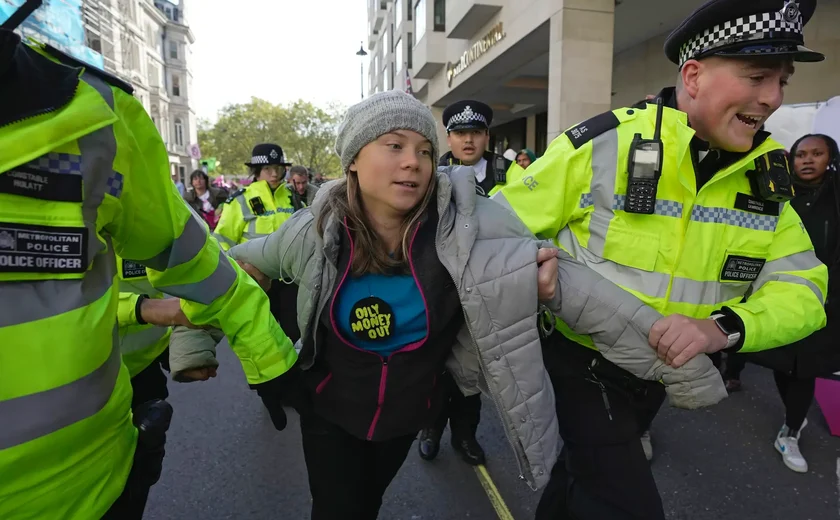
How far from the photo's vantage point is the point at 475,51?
14.5 meters

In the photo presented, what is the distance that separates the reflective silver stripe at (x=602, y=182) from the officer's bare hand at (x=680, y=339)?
0.35 m

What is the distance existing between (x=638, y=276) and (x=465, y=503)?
184cm

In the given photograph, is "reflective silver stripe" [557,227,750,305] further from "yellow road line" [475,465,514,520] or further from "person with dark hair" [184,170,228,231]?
"person with dark hair" [184,170,228,231]

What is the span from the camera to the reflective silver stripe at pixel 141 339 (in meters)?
2.00

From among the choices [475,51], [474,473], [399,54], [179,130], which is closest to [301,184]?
[474,473]

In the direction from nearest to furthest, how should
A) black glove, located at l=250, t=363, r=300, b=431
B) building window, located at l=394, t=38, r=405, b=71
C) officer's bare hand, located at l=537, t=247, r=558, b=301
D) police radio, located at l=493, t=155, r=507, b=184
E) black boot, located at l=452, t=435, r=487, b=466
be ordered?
black glove, located at l=250, t=363, r=300, b=431
officer's bare hand, located at l=537, t=247, r=558, b=301
black boot, located at l=452, t=435, r=487, b=466
police radio, located at l=493, t=155, r=507, b=184
building window, located at l=394, t=38, r=405, b=71

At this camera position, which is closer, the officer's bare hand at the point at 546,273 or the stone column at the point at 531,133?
the officer's bare hand at the point at 546,273

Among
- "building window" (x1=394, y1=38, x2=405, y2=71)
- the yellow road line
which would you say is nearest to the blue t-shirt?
the yellow road line

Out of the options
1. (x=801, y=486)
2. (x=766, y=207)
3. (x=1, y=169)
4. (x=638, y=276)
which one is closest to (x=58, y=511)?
(x=1, y=169)

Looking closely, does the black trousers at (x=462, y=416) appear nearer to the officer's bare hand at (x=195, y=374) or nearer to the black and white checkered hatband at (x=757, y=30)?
the officer's bare hand at (x=195, y=374)

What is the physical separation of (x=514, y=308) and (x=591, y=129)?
0.77m

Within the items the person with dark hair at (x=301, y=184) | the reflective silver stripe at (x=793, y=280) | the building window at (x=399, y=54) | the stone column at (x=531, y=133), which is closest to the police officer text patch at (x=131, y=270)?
the reflective silver stripe at (x=793, y=280)

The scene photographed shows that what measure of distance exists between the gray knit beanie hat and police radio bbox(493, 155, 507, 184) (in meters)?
2.80

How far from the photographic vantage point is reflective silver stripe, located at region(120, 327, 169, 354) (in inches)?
78.7
